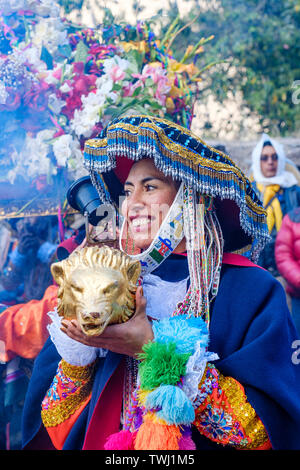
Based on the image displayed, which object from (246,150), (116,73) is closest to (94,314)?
(116,73)

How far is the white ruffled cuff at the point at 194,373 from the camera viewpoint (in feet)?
5.06

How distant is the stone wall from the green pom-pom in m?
5.71

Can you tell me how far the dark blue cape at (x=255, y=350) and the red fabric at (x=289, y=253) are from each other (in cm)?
313

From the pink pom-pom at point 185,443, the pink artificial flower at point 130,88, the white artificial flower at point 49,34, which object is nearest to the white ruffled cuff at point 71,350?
the pink pom-pom at point 185,443

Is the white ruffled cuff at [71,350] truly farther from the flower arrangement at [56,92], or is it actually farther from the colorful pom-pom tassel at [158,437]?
the flower arrangement at [56,92]

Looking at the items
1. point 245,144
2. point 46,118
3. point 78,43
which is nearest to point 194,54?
point 78,43

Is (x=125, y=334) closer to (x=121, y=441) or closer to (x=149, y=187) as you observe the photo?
(x=121, y=441)

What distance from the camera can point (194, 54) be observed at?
11.0 feet

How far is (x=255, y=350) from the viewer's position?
5.58 ft

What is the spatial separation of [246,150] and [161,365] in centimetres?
624

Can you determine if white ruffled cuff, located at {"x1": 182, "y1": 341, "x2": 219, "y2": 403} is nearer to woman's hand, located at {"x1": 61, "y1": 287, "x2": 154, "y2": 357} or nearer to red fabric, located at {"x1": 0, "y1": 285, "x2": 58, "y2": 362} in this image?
woman's hand, located at {"x1": 61, "y1": 287, "x2": 154, "y2": 357}

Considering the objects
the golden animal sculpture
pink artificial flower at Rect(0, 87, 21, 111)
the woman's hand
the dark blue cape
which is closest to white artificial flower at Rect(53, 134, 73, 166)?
pink artificial flower at Rect(0, 87, 21, 111)

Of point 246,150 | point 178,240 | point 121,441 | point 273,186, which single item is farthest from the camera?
point 246,150

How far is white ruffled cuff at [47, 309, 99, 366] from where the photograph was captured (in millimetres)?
1748
